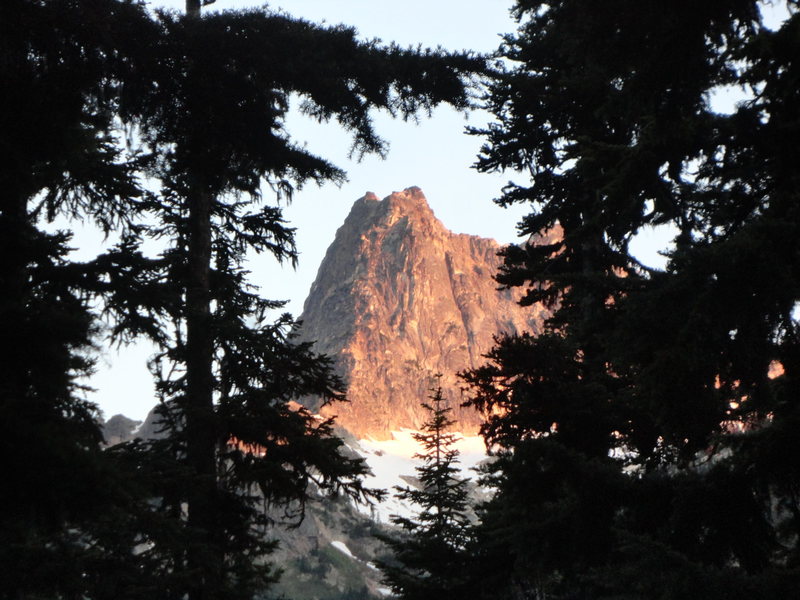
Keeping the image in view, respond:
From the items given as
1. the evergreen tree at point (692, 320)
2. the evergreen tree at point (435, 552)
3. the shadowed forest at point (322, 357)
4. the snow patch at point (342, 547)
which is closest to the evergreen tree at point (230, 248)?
the shadowed forest at point (322, 357)

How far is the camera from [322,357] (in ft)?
43.2

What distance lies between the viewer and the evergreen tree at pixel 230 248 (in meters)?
8.56

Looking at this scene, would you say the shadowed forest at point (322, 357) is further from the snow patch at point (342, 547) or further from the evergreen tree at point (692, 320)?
the snow patch at point (342, 547)

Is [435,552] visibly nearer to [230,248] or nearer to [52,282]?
[230,248]

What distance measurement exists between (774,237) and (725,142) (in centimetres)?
139

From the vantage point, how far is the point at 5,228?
662 cm

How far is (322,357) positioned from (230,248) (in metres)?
2.93

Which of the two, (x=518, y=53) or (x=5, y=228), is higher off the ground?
(x=518, y=53)

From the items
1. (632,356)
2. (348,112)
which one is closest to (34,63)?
(348,112)

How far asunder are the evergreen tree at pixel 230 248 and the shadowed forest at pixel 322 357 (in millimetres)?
42

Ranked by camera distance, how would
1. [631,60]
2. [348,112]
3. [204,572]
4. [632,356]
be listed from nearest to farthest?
[632,356]
[631,60]
[348,112]
[204,572]

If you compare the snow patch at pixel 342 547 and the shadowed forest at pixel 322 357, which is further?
the snow patch at pixel 342 547

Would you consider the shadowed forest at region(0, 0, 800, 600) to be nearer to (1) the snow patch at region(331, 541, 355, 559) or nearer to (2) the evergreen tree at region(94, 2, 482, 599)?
(2) the evergreen tree at region(94, 2, 482, 599)

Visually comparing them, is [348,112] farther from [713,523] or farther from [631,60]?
[713,523]
